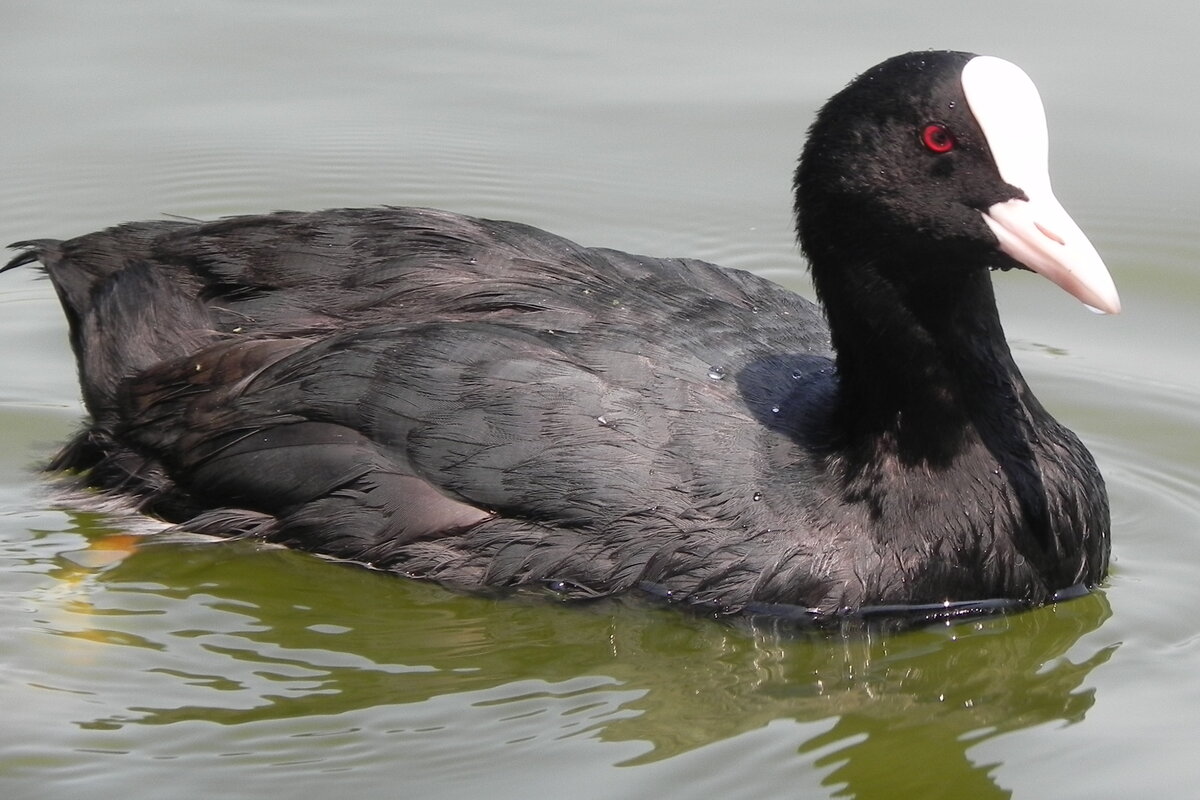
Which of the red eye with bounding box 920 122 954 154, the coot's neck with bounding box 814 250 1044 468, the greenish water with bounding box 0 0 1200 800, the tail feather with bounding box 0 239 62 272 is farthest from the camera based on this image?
the tail feather with bounding box 0 239 62 272

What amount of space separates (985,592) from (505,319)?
→ 140 centimetres

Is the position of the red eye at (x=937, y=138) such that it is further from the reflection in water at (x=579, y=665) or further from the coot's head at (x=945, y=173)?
the reflection in water at (x=579, y=665)

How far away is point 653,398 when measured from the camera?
16.4ft

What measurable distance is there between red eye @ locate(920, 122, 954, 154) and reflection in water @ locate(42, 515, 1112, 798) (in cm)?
121

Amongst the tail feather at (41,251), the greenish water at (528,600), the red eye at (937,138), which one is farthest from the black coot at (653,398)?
the tail feather at (41,251)

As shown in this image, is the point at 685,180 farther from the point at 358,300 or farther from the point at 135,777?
the point at 135,777

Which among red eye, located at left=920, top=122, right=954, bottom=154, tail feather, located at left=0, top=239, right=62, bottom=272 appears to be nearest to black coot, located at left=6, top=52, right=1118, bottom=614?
red eye, located at left=920, top=122, right=954, bottom=154

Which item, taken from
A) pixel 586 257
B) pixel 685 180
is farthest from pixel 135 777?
pixel 685 180

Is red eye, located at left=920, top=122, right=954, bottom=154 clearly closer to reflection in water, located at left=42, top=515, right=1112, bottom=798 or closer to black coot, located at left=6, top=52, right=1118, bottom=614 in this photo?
black coot, located at left=6, top=52, right=1118, bottom=614

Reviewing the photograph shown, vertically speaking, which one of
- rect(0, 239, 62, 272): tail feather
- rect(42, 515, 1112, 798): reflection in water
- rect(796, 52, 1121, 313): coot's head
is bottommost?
rect(42, 515, 1112, 798): reflection in water

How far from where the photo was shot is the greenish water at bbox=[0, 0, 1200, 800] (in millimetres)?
4598

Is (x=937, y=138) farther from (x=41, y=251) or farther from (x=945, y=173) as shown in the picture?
(x=41, y=251)

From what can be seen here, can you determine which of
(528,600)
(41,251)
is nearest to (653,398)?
(528,600)

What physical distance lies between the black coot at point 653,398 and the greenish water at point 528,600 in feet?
0.52
